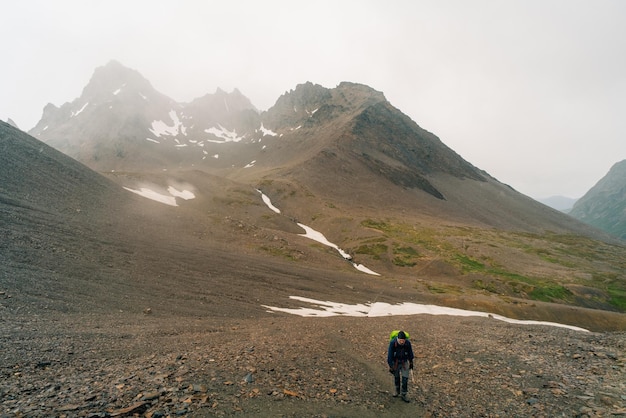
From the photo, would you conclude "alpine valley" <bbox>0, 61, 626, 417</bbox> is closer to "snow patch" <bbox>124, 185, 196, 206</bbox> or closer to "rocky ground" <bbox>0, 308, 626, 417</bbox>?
"rocky ground" <bbox>0, 308, 626, 417</bbox>

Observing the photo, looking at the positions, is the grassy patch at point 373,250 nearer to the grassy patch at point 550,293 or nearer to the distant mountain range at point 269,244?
the distant mountain range at point 269,244

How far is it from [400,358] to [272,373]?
591 centimetres

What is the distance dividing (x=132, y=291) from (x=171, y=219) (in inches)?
1458

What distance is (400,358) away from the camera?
15133mm

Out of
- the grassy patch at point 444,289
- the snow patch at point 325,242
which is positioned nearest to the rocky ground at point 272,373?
the grassy patch at point 444,289

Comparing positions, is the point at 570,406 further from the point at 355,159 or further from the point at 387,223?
the point at 355,159

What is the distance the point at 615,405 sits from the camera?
13375 millimetres

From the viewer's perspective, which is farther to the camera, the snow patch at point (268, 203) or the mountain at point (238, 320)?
the snow patch at point (268, 203)

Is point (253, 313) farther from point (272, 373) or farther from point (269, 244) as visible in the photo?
point (269, 244)

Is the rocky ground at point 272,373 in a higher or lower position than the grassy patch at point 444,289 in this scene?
lower

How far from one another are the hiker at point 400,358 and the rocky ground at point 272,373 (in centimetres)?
91

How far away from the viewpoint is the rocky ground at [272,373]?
39.3 ft

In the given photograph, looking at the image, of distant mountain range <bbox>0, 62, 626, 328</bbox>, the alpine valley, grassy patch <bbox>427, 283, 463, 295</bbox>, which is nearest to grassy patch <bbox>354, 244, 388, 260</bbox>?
distant mountain range <bbox>0, 62, 626, 328</bbox>

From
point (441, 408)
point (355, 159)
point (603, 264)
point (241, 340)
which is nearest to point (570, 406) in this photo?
point (441, 408)
